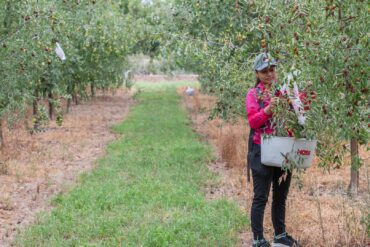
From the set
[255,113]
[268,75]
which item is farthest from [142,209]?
[268,75]

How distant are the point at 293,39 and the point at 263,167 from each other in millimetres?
1513

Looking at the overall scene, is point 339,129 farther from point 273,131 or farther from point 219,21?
point 219,21

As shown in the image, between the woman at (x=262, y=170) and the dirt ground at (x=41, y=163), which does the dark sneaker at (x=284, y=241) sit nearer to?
the woman at (x=262, y=170)

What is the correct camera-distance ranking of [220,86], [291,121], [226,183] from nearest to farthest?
[291,121] → [220,86] → [226,183]

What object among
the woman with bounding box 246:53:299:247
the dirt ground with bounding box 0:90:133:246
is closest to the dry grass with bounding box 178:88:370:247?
the woman with bounding box 246:53:299:247

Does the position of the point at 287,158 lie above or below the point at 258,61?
below

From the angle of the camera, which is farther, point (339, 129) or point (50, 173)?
point (50, 173)

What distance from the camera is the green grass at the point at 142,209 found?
567 centimetres

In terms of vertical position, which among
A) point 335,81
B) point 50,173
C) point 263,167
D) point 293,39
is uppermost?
point 293,39

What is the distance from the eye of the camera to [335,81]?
12.5ft

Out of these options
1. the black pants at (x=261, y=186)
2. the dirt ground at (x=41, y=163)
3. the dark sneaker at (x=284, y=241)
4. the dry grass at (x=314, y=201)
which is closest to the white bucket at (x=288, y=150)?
the black pants at (x=261, y=186)

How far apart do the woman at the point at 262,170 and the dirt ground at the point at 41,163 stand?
255 centimetres

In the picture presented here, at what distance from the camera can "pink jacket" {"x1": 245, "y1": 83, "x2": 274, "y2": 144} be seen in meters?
4.70

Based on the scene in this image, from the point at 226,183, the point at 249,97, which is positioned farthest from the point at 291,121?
the point at 226,183
